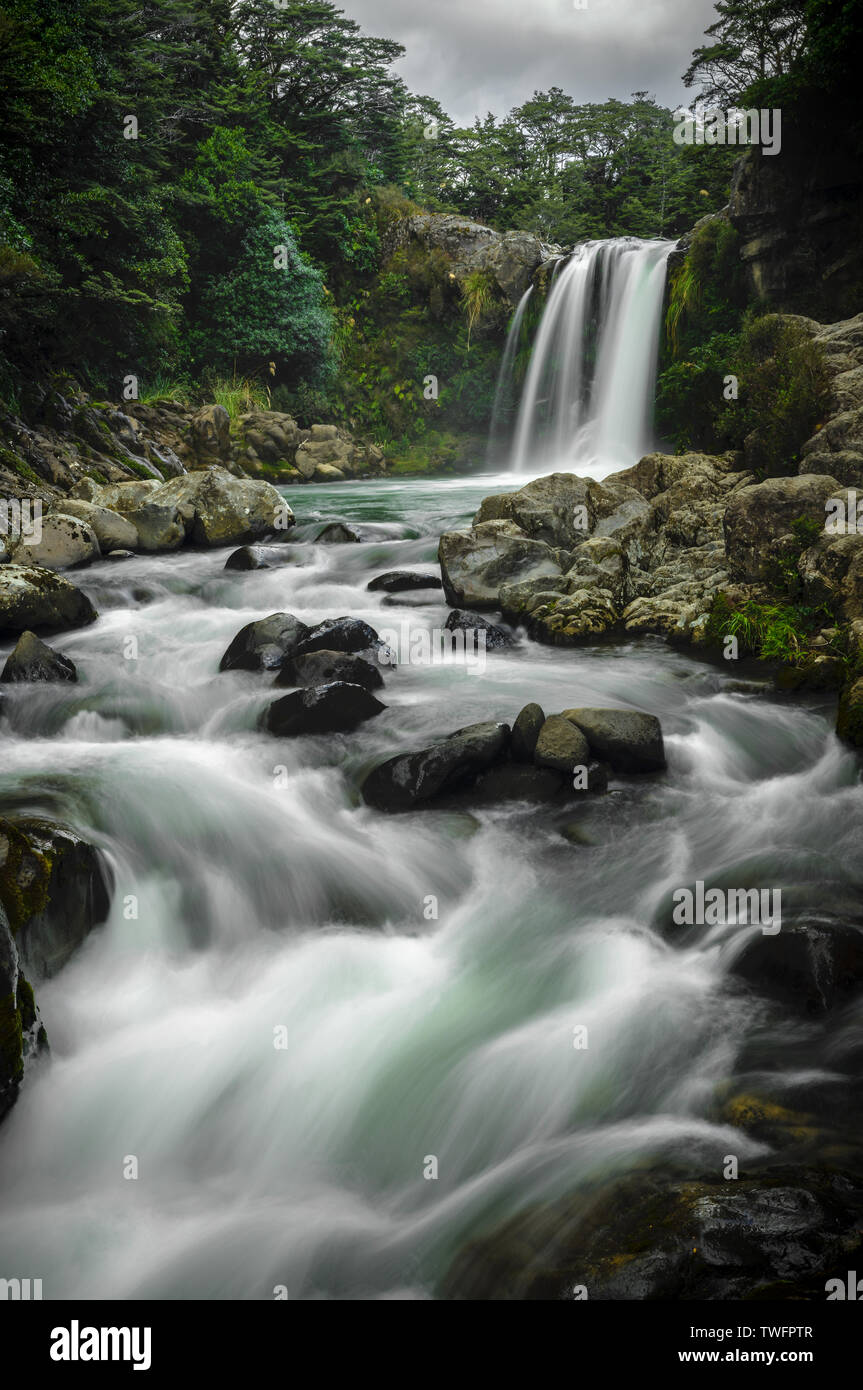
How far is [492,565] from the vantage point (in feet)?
34.4

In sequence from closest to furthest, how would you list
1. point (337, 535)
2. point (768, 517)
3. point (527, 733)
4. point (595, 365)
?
point (527, 733)
point (768, 517)
point (337, 535)
point (595, 365)

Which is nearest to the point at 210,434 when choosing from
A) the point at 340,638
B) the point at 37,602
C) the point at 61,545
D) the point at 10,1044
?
the point at 61,545

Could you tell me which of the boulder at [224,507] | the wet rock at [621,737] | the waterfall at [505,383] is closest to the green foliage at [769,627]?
the wet rock at [621,737]

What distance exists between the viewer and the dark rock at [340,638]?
8789 millimetres

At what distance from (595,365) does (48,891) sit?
65.6ft

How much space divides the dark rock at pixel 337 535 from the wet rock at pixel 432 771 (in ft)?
24.0

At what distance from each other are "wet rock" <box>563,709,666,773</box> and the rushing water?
176mm

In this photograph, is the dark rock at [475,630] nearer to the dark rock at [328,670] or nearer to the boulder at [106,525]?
the dark rock at [328,670]

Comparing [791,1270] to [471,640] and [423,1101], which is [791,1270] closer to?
[423,1101]

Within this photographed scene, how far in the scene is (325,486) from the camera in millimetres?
21141

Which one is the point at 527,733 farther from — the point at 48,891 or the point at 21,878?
the point at 21,878

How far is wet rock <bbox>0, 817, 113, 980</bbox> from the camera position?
422cm

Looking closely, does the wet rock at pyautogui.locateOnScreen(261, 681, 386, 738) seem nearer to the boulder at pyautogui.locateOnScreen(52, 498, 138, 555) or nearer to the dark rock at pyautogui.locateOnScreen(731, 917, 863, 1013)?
the dark rock at pyautogui.locateOnScreen(731, 917, 863, 1013)

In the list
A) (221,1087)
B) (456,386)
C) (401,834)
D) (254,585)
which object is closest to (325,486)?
(456,386)
